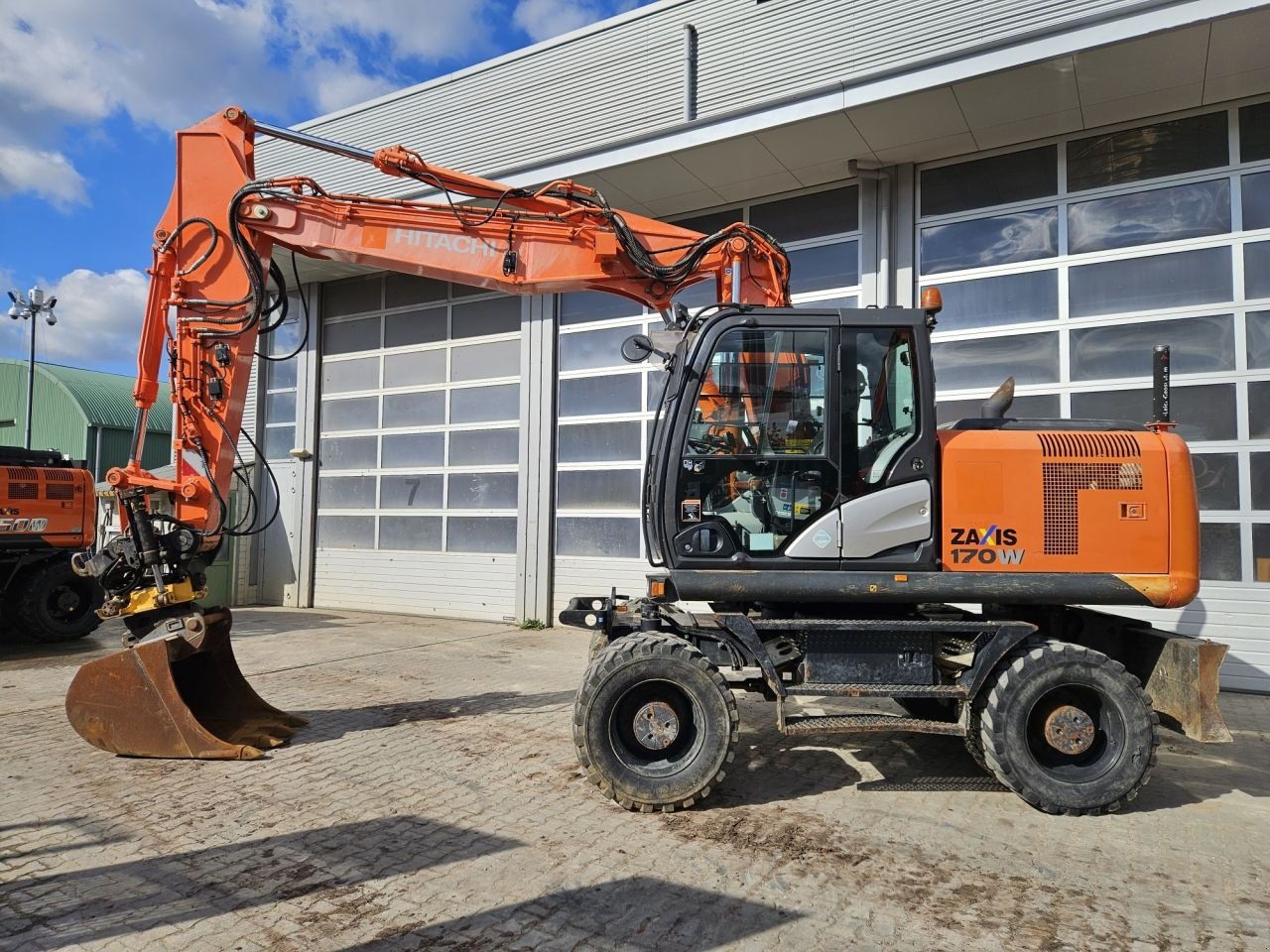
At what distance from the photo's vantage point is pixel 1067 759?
4977 mm

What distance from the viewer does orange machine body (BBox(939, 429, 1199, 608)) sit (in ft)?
16.2

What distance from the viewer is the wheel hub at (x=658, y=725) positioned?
4871 millimetres

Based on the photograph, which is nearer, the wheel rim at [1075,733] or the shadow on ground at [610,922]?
the shadow on ground at [610,922]

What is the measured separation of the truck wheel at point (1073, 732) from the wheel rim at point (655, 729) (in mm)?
1756

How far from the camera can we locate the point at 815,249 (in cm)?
1080

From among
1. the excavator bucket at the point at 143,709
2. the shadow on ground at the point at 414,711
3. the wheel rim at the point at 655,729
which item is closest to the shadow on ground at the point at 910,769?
the wheel rim at the point at 655,729

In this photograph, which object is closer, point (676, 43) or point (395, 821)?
point (395, 821)

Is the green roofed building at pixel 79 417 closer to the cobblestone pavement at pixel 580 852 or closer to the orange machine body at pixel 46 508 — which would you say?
the orange machine body at pixel 46 508

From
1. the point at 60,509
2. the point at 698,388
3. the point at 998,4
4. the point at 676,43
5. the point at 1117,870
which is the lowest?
the point at 1117,870

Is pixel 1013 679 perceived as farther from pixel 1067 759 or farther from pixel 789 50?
pixel 789 50

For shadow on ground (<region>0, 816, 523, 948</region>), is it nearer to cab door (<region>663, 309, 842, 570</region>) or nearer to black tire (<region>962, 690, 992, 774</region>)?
cab door (<region>663, 309, 842, 570</region>)

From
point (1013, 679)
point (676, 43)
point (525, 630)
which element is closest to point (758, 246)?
point (1013, 679)

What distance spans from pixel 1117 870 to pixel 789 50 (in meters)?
9.00

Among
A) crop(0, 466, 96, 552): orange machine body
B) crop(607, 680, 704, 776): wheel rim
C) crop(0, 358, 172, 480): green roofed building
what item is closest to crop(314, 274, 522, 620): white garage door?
crop(0, 466, 96, 552): orange machine body
